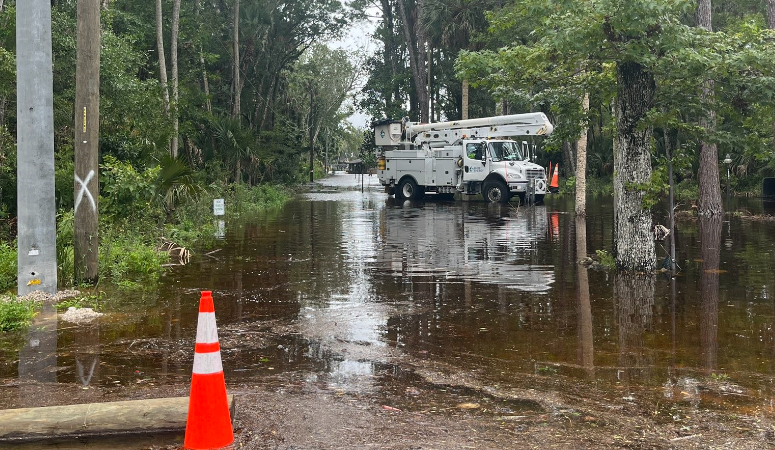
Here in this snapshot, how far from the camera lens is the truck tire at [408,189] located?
116ft

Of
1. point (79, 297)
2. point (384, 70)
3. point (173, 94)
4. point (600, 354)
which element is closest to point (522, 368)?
point (600, 354)

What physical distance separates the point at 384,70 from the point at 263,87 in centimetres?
1551

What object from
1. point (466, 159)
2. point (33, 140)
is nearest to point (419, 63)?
point (466, 159)

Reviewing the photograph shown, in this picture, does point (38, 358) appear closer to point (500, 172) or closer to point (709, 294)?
point (709, 294)

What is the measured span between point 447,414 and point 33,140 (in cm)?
649

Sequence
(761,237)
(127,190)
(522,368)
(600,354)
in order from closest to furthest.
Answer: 1. (522,368)
2. (600,354)
3. (127,190)
4. (761,237)

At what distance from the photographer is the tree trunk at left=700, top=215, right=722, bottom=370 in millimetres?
7164

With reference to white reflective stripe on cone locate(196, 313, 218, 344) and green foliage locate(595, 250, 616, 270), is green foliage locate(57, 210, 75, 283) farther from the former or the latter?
green foliage locate(595, 250, 616, 270)

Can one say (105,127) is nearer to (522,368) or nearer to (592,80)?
(592,80)

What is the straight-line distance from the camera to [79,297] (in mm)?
9578

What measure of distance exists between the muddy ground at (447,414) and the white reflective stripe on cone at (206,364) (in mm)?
456

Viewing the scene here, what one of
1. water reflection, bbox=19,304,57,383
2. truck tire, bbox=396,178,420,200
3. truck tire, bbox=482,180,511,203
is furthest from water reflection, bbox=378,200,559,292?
truck tire, bbox=396,178,420,200

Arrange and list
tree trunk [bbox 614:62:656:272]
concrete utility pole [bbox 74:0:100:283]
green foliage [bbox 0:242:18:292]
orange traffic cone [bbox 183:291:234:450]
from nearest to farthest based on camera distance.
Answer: orange traffic cone [bbox 183:291:234:450] → concrete utility pole [bbox 74:0:100:283] → green foliage [bbox 0:242:18:292] → tree trunk [bbox 614:62:656:272]

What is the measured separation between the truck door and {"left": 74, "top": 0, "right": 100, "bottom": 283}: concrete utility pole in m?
23.3
